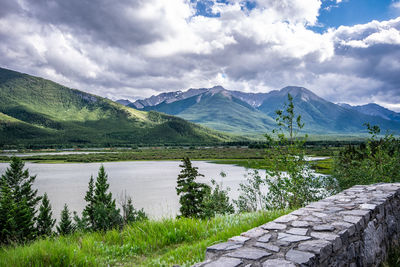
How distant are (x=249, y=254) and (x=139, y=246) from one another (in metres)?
3.01

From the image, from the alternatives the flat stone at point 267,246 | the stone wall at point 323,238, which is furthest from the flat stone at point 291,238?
the flat stone at point 267,246

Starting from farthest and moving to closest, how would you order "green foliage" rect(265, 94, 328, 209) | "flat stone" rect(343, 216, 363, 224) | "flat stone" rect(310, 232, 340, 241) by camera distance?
"green foliage" rect(265, 94, 328, 209), "flat stone" rect(343, 216, 363, 224), "flat stone" rect(310, 232, 340, 241)

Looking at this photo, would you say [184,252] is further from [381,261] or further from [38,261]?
[381,261]

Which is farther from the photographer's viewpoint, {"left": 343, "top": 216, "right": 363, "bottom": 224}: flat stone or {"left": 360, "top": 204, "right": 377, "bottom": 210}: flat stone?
{"left": 360, "top": 204, "right": 377, "bottom": 210}: flat stone

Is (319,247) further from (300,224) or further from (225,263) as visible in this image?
(225,263)

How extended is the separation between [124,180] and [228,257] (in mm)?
74769

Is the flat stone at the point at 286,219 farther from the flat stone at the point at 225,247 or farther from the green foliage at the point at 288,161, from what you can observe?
the green foliage at the point at 288,161

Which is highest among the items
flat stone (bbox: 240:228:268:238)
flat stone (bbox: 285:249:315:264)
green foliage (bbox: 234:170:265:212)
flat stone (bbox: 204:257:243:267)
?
flat stone (bbox: 285:249:315:264)

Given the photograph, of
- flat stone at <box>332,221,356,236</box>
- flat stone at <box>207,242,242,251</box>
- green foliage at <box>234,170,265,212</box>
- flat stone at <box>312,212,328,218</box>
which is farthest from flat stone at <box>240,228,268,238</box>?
green foliage at <box>234,170,265,212</box>

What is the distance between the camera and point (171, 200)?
1914 inches

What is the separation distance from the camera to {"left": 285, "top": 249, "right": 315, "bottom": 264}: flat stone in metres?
3.16

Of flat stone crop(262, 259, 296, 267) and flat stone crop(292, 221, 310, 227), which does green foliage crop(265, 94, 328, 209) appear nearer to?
flat stone crop(292, 221, 310, 227)

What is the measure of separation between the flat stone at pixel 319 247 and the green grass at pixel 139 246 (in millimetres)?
1296

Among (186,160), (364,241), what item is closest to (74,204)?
(186,160)
